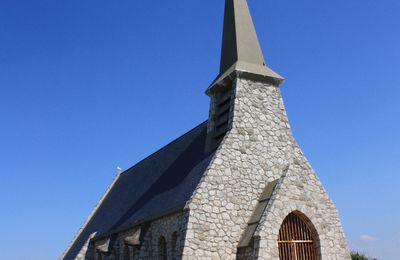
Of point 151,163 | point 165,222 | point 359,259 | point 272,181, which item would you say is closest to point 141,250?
point 165,222

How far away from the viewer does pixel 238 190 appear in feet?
51.9

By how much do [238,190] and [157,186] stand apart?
591 centimetres

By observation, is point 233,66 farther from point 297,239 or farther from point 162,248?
point 162,248

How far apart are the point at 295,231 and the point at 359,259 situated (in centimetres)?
1454

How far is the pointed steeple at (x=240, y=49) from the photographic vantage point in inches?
718

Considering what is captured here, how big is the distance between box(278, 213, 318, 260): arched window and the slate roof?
11.1ft

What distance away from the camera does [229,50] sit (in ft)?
64.5

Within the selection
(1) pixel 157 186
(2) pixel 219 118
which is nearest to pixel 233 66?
(2) pixel 219 118

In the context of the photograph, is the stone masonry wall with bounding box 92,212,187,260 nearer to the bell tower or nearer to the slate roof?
the slate roof

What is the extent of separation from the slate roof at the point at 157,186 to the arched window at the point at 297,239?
3.40 m

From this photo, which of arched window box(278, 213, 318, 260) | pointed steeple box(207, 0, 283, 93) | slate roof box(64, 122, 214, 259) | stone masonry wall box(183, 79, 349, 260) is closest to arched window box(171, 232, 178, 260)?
slate roof box(64, 122, 214, 259)

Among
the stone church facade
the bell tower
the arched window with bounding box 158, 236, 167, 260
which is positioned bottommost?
the arched window with bounding box 158, 236, 167, 260

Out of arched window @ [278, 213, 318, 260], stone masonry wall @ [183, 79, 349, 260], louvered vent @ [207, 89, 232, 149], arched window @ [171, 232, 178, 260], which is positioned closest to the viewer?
stone masonry wall @ [183, 79, 349, 260]

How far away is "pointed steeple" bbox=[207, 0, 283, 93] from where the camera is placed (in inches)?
718
